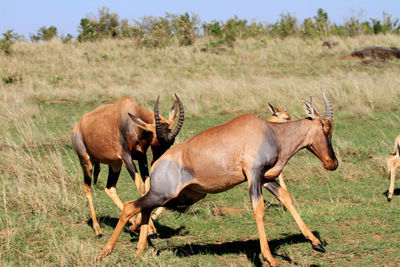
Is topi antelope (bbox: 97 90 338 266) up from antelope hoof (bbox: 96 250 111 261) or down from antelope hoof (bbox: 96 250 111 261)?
up

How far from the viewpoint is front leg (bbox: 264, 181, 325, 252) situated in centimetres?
556

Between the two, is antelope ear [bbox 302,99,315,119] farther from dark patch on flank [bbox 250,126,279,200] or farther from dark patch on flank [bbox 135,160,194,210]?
dark patch on flank [bbox 135,160,194,210]

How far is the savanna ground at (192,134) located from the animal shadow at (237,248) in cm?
1

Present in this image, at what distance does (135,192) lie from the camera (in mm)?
9336

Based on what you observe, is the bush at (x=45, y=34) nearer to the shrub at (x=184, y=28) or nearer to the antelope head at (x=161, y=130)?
the shrub at (x=184, y=28)

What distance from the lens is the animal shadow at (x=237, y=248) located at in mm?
6062

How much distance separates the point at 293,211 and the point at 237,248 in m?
0.92

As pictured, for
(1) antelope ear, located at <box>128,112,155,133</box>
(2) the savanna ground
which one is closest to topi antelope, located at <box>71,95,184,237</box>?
(1) antelope ear, located at <box>128,112,155,133</box>

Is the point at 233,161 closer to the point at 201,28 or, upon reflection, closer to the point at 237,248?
the point at 237,248

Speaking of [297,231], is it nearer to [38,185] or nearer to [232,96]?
[38,185]

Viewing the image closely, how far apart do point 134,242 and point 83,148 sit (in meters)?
1.73

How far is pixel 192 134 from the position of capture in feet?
45.6

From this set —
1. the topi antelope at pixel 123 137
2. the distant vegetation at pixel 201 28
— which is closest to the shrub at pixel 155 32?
the distant vegetation at pixel 201 28

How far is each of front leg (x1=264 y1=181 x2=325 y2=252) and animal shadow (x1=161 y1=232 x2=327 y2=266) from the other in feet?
1.32
